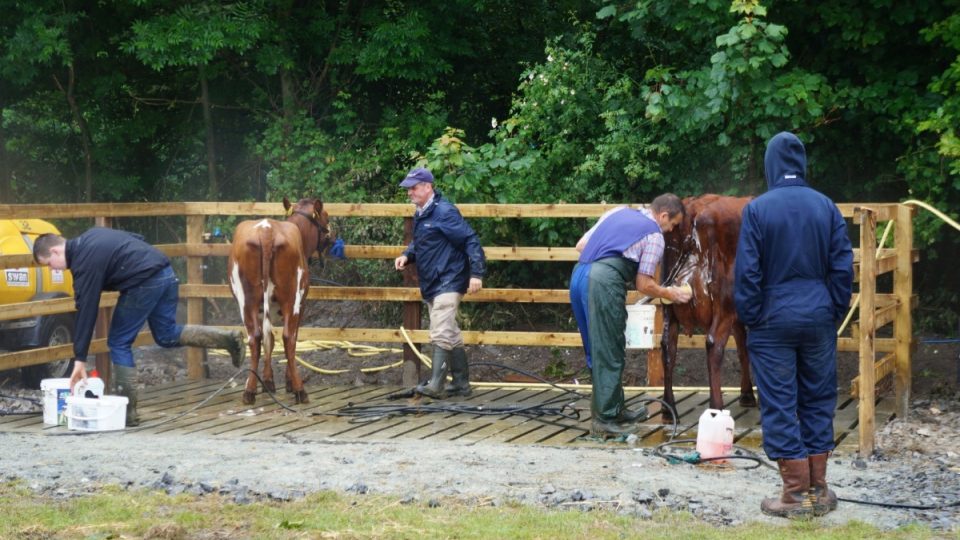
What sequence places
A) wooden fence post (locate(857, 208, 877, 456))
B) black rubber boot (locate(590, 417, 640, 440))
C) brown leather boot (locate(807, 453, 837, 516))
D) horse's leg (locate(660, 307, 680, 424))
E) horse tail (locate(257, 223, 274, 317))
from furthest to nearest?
1. horse tail (locate(257, 223, 274, 317))
2. horse's leg (locate(660, 307, 680, 424))
3. black rubber boot (locate(590, 417, 640, 440))
4. wooden fence post (locate(857, 208, 877, 456))
5. brown leather boot (locate(807, 453, 837, 516))

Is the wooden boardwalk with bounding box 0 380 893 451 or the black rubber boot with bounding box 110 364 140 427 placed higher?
the black rubber boot with bounding box 110 364 140 427

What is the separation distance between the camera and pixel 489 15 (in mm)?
15898

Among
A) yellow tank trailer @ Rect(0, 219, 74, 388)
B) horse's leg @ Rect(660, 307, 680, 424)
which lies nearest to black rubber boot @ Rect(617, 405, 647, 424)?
horse's leg @ Rect(660, 307, 680, 424)

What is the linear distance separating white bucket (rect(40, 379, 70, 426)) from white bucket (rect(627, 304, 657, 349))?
12.9ft

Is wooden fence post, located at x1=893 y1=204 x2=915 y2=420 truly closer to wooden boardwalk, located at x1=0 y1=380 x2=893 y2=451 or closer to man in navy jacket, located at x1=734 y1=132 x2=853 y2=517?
wooden boardwalk, located at x1=0 y1=380 x2=893 y2=451

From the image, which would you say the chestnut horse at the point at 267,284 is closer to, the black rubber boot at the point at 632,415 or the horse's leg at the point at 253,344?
the horse's leg at the point at 253,344

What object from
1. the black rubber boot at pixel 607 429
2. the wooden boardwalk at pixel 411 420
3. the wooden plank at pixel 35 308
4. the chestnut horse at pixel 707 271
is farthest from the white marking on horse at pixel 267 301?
the chestnut horse at pixel 707 271

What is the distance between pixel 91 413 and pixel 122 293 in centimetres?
88

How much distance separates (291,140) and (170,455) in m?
8.36

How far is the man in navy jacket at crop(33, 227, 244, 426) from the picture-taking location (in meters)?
8.02

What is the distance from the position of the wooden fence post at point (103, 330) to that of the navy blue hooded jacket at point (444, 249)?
261 centimetres

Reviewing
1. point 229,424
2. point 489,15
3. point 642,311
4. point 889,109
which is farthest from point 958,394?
point 489,15

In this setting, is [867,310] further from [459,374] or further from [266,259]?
[266,259]

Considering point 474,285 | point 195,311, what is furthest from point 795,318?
point 195,311
